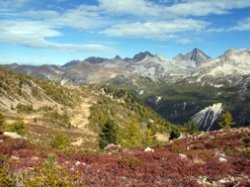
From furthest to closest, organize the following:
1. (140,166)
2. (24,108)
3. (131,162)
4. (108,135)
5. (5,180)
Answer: (24,108), (108,135), (131,162), (140,166), (5,180)

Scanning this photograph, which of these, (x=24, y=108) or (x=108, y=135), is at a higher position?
(x=24, y=108)

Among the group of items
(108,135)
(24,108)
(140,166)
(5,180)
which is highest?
(5,180)

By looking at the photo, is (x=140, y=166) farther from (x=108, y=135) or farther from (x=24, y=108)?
(x=24, y=108)

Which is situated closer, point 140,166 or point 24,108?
point 140,166

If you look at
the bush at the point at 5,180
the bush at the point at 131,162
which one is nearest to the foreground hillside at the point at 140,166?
the bush at the point at 131,162

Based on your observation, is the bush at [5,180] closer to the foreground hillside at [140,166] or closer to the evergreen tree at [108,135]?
the foreground hillside at [140,166]

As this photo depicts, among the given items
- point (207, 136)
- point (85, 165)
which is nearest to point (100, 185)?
point (85, 165)

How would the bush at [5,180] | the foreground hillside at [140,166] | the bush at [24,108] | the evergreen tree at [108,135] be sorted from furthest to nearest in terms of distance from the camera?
the bush at [24,108] → the evergreen tree at [108,135] → the foreground hillside at [140,166] → the bush at [5,180]

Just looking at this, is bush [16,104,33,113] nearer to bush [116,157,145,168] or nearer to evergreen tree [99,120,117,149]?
evergreen tree [99,120,117,149]

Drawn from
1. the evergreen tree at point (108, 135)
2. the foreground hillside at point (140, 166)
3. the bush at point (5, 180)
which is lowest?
the evergreen tree at point (108, 135)

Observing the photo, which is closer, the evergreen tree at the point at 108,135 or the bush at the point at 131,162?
the bush at the point at 131,162

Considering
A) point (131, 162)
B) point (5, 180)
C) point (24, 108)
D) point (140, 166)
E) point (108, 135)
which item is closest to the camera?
point (5, 180)

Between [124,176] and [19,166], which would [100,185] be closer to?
[124,176]

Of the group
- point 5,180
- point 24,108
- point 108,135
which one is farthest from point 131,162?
point 24,108
